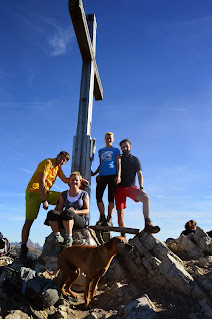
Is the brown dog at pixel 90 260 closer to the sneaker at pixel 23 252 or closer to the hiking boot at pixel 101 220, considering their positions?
the sneaker at pixel 23 252

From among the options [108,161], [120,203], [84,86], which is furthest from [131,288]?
[84,86]

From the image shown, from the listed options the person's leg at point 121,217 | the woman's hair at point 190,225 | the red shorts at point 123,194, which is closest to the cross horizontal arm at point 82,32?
the red shorts at point 123,194

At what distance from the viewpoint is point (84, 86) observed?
8414 millimetres

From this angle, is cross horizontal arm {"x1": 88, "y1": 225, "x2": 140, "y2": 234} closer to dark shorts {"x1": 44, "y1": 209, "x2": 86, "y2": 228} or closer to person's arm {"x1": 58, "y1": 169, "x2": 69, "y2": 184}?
dark shorts {"x1": 44, "y1": 209, "x2": 86, "y2": 228}

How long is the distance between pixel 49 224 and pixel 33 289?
6.57 ft

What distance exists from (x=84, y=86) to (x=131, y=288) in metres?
6.49

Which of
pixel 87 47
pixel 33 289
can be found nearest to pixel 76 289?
pixel 33 289

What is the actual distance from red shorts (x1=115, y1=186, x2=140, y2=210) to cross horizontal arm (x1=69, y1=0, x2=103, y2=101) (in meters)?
4.82

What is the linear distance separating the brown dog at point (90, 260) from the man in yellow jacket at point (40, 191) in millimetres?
1908

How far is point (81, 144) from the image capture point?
25.3 ft

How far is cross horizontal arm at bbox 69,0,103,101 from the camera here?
7230 mm

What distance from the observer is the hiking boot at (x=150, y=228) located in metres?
5.78

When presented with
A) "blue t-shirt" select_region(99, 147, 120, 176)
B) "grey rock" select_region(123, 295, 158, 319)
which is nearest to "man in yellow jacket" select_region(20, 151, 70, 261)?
"blue t-shirt" select_region(99, 147, 120, 176)

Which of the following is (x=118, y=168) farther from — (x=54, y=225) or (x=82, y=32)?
(x=82, y=32)
